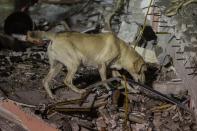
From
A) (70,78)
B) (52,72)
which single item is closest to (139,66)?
(70,78)

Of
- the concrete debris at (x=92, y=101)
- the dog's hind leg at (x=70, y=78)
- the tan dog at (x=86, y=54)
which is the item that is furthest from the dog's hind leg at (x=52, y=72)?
the dog's hind leg at (x=70, y=78)

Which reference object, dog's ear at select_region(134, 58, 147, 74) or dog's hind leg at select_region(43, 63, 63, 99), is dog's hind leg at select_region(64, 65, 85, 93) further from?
dog's ear at select_region(134, 58, 147, 74)

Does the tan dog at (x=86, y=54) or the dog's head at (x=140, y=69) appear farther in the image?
the dog's head at (x=140, y=69)

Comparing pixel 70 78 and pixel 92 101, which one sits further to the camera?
pixel 70 78

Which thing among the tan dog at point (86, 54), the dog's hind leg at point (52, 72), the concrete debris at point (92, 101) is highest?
the tan dog at point (86, 54)

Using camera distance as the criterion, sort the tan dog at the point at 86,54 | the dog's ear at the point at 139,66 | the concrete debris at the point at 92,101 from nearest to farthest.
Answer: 1. the concrete debris at the point at 92,101
2. the tan dog at the point at 86,54
3. the dog's ear at the point at 139,66

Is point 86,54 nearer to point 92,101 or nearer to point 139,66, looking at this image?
point 139,66

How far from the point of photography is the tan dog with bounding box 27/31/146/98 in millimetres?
11078

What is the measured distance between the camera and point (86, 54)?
37.6 feet

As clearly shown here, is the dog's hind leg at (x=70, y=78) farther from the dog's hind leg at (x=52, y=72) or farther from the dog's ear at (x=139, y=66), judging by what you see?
the dog's ear at (x=139, y=66)

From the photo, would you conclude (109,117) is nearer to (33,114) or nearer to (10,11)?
(33,114)

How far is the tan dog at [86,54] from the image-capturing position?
11.1 meters

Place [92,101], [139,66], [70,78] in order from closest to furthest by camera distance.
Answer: [92,101] → [70,78] → [139,66]

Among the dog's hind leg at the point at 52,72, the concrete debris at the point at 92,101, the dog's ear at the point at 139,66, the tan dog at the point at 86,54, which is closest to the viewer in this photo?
the concrete debris at the point at 92,101
